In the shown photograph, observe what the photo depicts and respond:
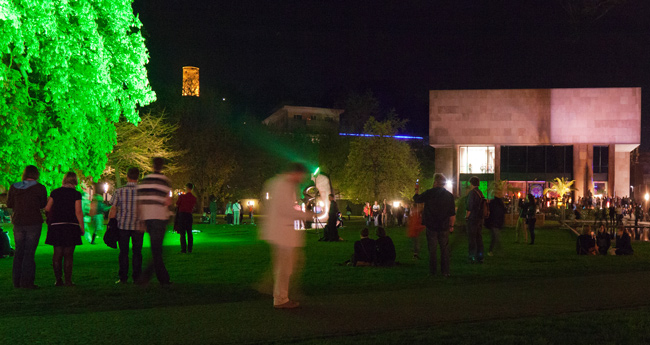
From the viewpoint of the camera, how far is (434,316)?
25.8 ft

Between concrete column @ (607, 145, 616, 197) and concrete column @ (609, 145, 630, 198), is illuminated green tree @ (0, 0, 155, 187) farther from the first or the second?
concrete column @ (609, 145, 630, 198)

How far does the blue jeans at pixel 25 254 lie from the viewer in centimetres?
1065

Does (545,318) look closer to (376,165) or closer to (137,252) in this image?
(137,252)

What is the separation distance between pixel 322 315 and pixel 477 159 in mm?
78968

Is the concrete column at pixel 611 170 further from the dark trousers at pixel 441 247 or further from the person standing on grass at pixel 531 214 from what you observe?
the dark trousers at pixel 441 247

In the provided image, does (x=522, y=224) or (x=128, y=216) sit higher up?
(x=128, y=216)

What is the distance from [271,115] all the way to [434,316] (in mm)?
103384

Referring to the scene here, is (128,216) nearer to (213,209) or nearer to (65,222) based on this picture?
(65,222)

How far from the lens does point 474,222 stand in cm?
1481

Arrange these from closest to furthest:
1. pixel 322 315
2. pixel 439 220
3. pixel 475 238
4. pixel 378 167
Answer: pixel 322 315 < pixel 439 220 < pixel 475 238 < pixel 378 167

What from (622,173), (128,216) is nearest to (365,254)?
(128,216)

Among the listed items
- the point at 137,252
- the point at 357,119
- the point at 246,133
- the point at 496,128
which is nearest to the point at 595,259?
the point at 137,252

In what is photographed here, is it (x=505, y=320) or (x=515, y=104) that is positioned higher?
(x=515, y=104)

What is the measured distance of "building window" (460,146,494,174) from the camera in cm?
8419
